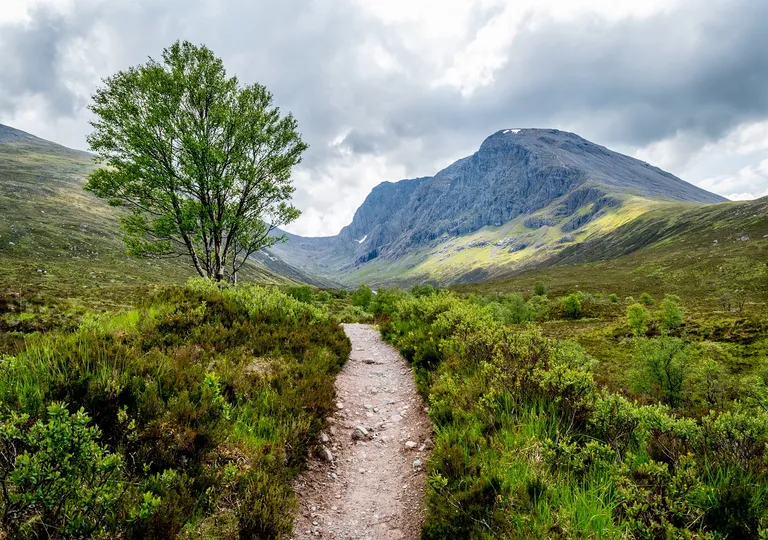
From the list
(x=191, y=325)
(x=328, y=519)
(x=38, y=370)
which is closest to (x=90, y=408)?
(x=38, y=370)

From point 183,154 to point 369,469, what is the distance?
17811 millimetres

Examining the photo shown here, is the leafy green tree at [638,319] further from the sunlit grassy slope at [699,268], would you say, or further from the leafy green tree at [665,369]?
the sunlit grassy slope at [699,268]

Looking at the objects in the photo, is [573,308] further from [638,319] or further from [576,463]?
[576,463]

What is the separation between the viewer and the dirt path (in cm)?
516

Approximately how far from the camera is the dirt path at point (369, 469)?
516 centimetres

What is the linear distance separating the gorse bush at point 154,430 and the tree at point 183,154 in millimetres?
10699

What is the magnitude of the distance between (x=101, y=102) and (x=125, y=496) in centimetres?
2108

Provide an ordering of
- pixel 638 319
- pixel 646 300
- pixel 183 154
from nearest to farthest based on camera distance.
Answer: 1. pixel 183 154
2. pixel 638 319
3. pixel 646 300

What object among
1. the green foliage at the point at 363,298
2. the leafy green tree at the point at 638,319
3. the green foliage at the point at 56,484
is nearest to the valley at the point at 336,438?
the green foliage at the point at 56,484

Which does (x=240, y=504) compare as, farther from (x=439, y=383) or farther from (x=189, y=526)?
(x=439, y=383)

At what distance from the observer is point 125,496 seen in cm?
376

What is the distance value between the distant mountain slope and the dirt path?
41013 millimetres

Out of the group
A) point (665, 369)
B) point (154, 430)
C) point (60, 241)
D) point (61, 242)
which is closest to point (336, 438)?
point (154, 430)

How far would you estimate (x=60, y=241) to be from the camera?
8750cm
